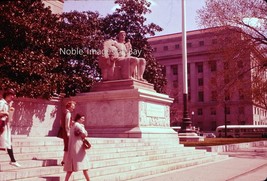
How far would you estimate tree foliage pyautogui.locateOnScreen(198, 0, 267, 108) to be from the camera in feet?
66.9

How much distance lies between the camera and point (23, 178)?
702 centimetres

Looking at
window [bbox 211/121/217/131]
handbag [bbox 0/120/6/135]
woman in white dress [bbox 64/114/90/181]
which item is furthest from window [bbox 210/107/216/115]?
handbag [bbox 0/120/6/135]

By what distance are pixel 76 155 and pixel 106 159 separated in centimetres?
298

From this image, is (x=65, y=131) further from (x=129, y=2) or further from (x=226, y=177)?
(x=129, y=2)

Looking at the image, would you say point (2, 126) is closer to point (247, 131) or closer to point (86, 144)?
point (86, 144)

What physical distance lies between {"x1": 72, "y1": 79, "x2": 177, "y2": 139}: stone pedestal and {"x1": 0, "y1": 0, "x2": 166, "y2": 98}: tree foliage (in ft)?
7.57

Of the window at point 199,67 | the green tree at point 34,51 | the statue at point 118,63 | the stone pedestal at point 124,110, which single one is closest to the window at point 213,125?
the window at point 199,67

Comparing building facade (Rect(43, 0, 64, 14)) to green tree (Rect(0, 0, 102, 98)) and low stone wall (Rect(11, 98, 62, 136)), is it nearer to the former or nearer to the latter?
green tree (Rect(0, 0, 102, 98))

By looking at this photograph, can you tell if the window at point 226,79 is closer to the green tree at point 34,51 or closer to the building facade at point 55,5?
the green tree at point 34,51

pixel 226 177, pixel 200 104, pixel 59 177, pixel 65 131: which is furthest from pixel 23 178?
pixel 200 104

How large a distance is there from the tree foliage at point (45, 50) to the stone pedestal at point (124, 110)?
7.57 ft

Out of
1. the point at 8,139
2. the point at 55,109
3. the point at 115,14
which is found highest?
the point at 115,14

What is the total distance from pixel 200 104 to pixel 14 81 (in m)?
59.7

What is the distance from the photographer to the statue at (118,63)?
16.0 metres
